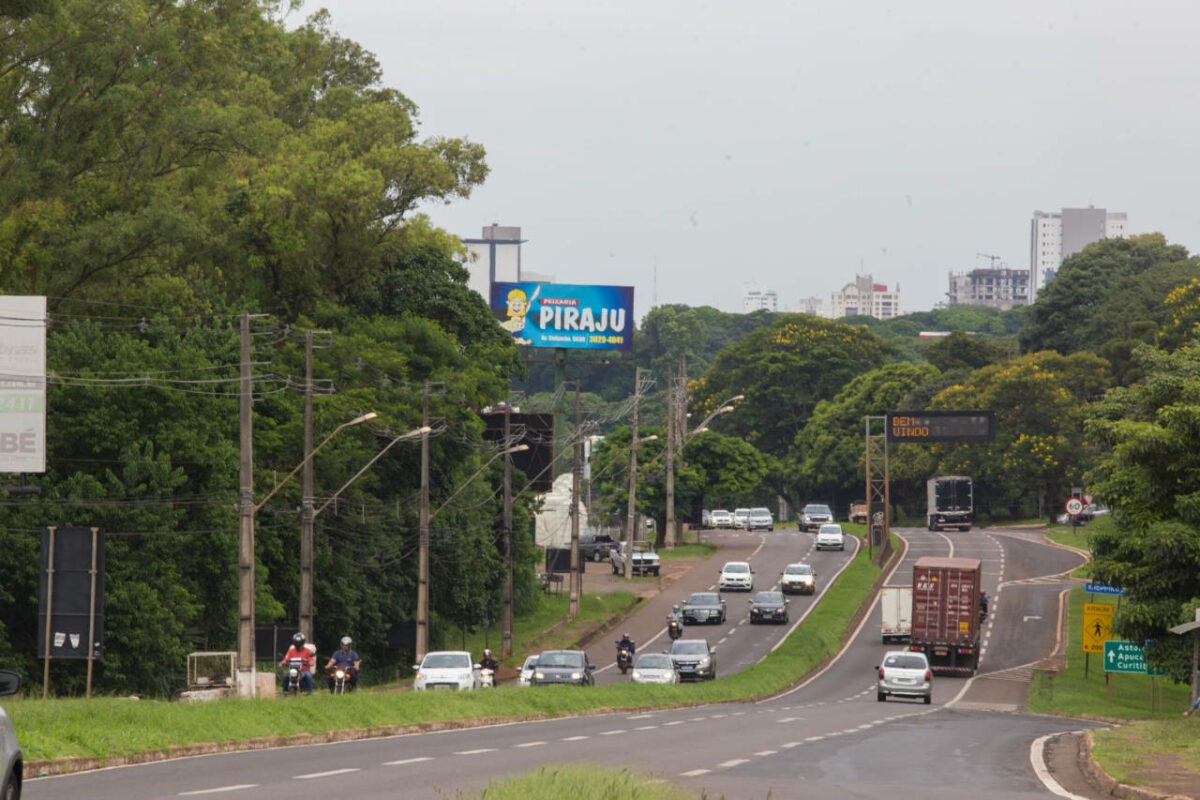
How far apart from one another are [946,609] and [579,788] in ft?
154

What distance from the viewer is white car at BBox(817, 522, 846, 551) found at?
316ft

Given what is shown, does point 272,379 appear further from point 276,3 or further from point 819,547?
point 819,547

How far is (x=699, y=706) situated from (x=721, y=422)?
311 feet

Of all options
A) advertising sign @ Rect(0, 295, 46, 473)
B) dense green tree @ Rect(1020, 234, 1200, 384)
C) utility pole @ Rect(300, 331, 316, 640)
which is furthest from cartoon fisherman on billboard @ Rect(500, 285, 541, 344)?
advertising sign @ Rect(0, 295, 46, 473)

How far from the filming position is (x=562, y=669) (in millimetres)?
46062

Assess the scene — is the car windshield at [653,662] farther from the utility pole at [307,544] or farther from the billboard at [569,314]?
the billboard at [569,314]

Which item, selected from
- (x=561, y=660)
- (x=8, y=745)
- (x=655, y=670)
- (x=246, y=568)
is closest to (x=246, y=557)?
(x=246, y=568)

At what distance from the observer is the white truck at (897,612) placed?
216 feet

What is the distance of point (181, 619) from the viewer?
47.0m

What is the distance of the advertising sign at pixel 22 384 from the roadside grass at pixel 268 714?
10.8 meters

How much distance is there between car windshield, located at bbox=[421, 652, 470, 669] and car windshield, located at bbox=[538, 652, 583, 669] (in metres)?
3.91

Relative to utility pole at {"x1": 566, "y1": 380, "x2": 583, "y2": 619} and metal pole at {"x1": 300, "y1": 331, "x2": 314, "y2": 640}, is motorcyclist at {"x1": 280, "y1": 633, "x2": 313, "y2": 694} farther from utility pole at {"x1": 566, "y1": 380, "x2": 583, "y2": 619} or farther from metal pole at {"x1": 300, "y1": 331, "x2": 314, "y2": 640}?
utility pole at {"x1": 566, "y1": 380, "x2": 583, "y2": 619}

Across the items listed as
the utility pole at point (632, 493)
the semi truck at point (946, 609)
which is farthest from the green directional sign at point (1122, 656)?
the utility pole at point (632, 493)

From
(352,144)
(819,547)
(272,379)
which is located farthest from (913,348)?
(272,379)
